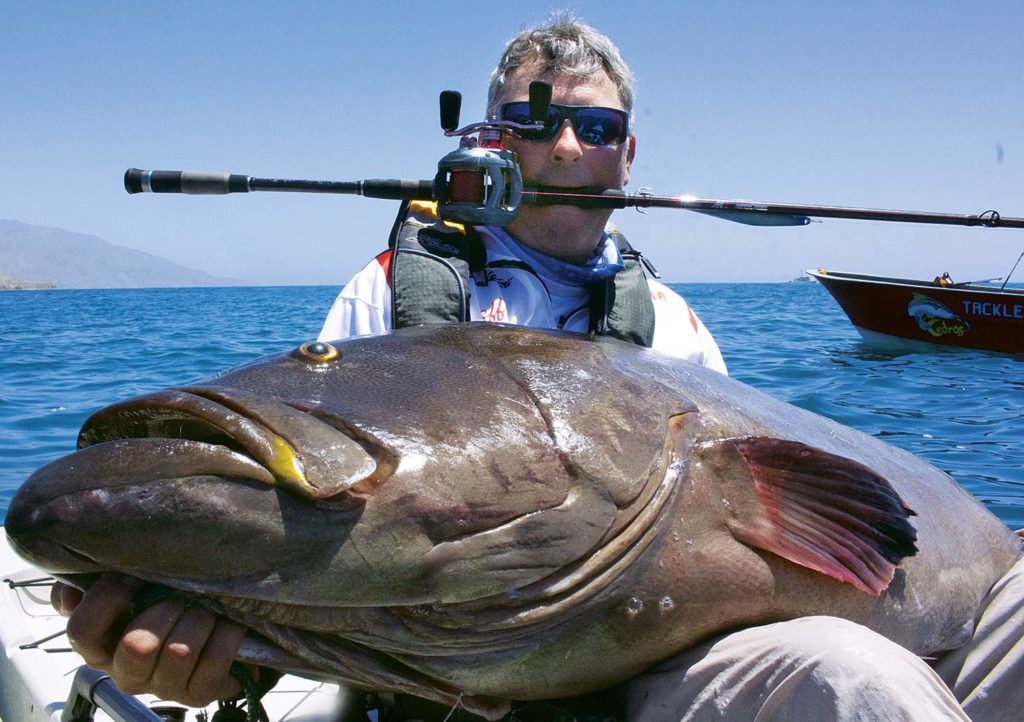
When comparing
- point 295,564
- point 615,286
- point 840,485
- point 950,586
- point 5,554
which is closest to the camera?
point 295,564

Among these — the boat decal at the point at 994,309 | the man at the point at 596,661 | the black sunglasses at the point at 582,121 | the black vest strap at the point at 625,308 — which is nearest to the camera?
the man at the point at 596,661

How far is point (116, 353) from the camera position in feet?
62.1

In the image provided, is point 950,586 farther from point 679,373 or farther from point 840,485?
point 679,373

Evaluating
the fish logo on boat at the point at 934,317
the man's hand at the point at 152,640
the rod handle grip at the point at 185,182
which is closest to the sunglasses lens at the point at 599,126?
the rod handle grip at the point at 185,182

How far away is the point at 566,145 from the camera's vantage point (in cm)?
336

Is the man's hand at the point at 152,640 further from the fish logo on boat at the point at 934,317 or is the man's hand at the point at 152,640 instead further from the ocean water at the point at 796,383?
the fish logo on boat at the point at 934,317

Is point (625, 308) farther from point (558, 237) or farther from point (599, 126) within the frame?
point (599, 126)

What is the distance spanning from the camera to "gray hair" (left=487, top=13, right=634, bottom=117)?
344 centimetres

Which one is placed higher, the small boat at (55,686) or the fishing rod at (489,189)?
the fishing rod at (489,189)

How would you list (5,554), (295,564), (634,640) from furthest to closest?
(5,554) < (634,640) < (295,564)

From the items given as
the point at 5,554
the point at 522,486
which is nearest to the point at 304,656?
the point at 522,486

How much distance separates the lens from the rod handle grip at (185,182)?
10.9 ft

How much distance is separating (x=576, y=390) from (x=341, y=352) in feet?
1.74

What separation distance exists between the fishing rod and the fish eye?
1.19 meters
